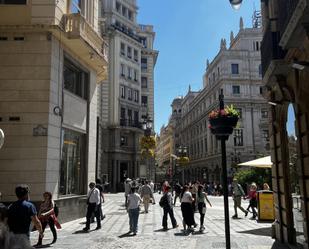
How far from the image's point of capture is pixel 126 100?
51688 mm

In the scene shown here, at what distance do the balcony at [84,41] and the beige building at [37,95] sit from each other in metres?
0.04

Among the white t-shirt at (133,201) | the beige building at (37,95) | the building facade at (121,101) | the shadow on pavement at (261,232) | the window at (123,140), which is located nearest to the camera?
the shadow on pavement at (261,232)

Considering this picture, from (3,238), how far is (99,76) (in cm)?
1526

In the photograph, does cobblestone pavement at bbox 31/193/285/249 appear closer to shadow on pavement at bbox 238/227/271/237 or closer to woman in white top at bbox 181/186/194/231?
shadow on pavement at bbox 238/227/271/237

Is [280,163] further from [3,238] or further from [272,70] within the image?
[3,238]

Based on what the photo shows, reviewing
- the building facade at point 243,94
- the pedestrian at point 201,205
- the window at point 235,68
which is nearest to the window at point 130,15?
the building facade at point 243,94

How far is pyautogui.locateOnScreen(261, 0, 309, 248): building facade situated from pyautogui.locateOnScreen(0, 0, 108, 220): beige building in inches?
295

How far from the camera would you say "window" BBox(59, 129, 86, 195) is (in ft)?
51.3

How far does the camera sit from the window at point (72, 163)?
1564 cm

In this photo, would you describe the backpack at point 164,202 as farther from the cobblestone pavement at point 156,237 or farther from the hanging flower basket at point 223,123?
the hanging flower basket at point 223,123

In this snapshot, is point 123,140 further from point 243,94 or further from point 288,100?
point 288,100

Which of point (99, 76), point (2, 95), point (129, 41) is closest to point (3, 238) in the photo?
point (2, 95)

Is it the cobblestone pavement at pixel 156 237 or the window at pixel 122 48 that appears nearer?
the cobblestone pavement at pixel 156 237

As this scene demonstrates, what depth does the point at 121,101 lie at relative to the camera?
1993 inches
